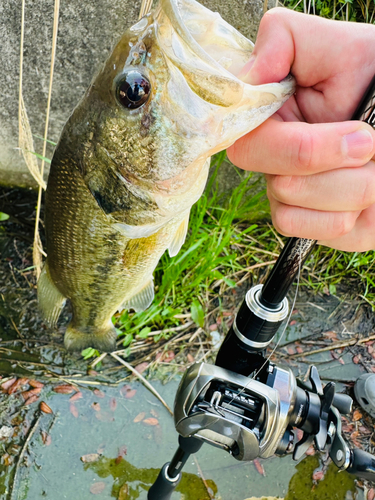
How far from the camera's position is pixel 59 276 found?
1.56 m

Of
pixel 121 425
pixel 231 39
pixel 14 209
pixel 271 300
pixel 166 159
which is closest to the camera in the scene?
pixel 231 39

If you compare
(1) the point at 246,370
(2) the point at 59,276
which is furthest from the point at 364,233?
(2) the point at 59,276

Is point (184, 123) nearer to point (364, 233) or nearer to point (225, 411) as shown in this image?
point (364, 233)

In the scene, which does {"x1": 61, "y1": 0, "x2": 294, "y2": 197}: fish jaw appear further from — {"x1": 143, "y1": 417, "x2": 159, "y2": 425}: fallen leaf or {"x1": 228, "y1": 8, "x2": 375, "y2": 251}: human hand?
{"x1": 143, "y1": 417, "x2": 159, "y2": 425}: fallen leaf

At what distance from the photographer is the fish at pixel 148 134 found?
0.85 m

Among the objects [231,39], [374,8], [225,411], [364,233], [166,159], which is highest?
[374,8]

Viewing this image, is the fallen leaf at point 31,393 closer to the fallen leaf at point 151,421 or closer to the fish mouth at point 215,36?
the fallen leaf at point 151,421

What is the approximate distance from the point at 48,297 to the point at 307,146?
1.26 metres

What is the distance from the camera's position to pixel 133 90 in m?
0.94

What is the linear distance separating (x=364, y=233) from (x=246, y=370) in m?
0.54

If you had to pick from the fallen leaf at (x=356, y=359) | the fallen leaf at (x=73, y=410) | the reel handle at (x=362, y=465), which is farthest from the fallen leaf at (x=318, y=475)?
the fallen leaf at (x=73, y=410)

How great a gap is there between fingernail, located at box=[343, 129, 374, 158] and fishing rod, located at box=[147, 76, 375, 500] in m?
0.29

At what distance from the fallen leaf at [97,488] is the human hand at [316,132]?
178 centimetres

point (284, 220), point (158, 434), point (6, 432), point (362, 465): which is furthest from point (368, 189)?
point (6, 432)
